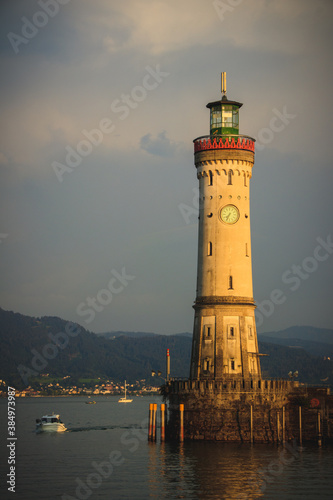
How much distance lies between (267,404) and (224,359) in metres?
7.22

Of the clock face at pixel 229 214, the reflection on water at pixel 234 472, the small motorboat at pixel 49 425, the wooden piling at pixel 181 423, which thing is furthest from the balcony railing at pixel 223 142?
the small motorboat at pixel 49 425

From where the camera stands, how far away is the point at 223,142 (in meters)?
89.6

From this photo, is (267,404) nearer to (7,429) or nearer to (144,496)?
(144,496)

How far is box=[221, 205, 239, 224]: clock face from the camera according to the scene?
8881 cm

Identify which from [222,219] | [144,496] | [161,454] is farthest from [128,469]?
[222,219]

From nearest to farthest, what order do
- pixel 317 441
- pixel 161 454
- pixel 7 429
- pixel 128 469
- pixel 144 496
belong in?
pixel 144 496
pixel 128 469
pixel 161 454
pixel 317 441
pixel 7 429

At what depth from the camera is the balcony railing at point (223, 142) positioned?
89488 millimetres

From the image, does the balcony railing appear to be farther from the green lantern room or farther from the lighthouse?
the green lantern room

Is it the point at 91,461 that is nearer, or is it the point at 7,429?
the point at 91,461

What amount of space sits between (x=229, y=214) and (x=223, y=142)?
781cm

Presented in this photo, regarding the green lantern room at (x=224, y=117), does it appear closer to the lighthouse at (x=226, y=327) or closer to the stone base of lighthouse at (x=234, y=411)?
the lighthouse at (x=226, y=327)

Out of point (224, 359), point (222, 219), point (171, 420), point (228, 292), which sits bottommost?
point (171, 420)

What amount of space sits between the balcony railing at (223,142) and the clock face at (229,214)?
657 cm

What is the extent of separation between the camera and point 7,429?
140 metres
